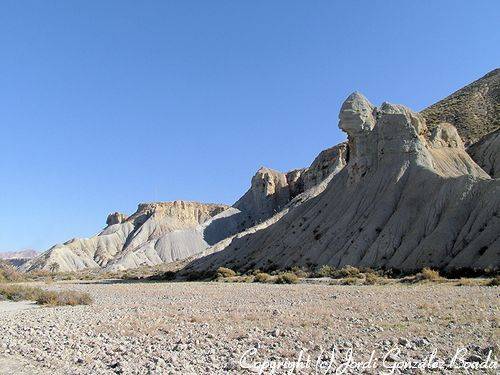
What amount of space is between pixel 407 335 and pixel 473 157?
170 feet

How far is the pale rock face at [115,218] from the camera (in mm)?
163175

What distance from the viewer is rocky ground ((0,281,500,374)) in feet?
31.4

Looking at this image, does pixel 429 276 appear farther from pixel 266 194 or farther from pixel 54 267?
pixel 54 267

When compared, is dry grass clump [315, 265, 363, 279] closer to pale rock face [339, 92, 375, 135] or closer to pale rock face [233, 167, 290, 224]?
pale rock face [339, 92, 375, 135]

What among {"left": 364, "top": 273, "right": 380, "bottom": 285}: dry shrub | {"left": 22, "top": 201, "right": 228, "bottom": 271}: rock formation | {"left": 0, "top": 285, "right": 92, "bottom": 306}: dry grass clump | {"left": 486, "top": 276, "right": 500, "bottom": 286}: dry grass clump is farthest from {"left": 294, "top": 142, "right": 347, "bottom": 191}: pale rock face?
{"left": 0, "top": 285, "right": 92, "bottom": 306}: dry grass clump

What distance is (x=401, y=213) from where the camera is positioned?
43312 millimetres

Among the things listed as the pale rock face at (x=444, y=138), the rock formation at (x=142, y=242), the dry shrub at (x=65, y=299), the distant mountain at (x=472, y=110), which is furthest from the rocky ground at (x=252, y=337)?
the rock formation at (x=142, y=242)

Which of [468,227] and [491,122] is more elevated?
[491,122]

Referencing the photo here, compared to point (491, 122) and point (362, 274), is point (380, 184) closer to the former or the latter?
point (362, 274)

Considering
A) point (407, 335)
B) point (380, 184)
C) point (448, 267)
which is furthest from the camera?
point (380, 184)

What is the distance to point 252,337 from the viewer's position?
1183 cm

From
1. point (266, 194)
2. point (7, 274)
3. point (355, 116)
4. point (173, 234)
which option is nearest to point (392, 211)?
point (355, 116)

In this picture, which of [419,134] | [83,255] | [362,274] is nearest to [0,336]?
[362,274]

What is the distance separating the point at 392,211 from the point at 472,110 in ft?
132
